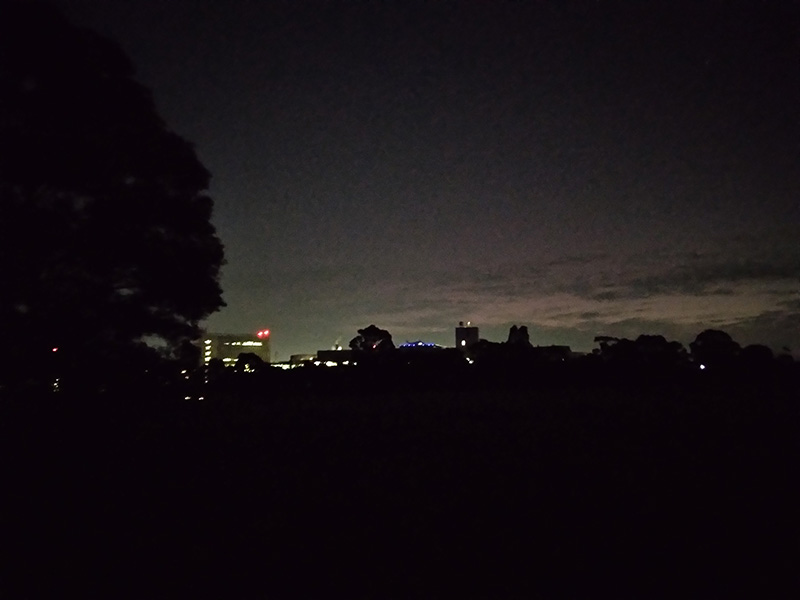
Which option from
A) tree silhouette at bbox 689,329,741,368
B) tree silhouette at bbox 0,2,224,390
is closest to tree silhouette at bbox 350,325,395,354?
tree silhouette at bbox 689,329,741,368

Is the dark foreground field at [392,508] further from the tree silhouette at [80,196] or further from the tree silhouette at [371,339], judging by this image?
the tree silhouette at [371,339]

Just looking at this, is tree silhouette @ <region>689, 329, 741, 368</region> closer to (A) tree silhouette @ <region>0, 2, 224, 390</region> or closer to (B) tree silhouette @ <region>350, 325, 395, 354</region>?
(B) tree silhouette @ <region>350, 325, 395, 354</region>

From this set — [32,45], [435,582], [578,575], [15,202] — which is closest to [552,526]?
[578,575]

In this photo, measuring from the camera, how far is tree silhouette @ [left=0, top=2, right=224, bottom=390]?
6.88 m

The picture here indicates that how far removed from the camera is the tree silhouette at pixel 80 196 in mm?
6875

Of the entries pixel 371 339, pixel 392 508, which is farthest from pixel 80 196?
pixel 371 339

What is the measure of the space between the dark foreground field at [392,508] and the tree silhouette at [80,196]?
1095 mm

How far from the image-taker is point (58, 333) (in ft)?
23.4

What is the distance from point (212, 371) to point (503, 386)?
9.01 m

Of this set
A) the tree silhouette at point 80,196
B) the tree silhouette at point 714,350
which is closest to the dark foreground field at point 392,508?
the tree silhouette at point 80,196

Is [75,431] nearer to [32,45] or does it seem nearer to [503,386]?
[32,45]

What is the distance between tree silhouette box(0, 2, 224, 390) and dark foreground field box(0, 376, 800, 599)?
1.09 metres

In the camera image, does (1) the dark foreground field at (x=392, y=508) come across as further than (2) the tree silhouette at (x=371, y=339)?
No

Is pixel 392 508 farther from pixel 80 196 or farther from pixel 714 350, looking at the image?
pixel 714 350
